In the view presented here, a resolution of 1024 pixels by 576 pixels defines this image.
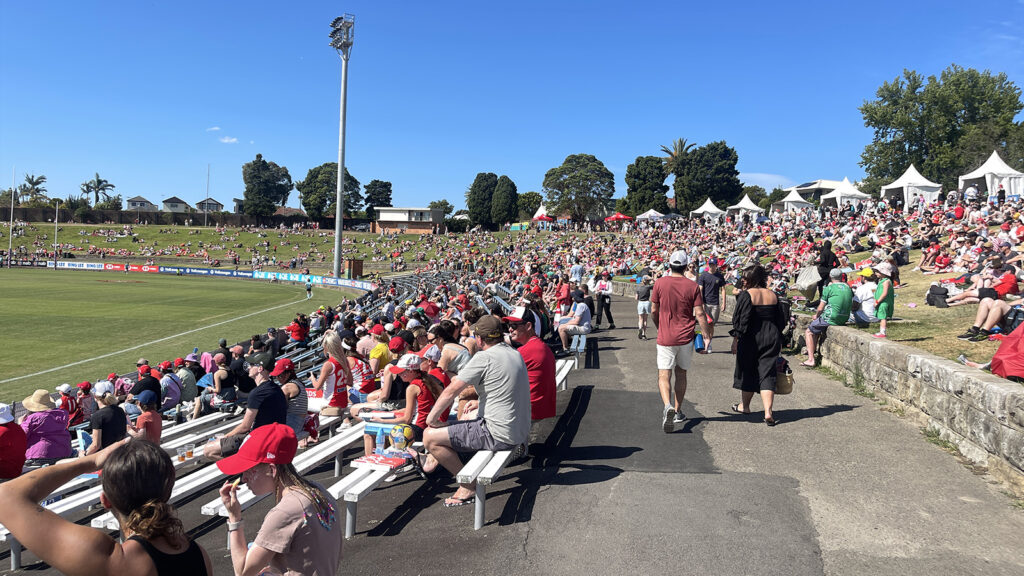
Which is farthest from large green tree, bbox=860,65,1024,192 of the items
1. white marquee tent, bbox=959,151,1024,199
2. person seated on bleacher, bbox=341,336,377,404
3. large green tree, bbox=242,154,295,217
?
large green tree, bbox=242,154,295,217

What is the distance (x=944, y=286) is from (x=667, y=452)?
861cm

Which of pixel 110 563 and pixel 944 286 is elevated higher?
pixel 944 286

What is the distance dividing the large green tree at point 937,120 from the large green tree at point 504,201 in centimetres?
5805

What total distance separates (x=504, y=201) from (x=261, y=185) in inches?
1975

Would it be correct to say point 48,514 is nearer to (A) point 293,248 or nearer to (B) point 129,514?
(B) point 129,514

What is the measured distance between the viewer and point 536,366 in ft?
19.8

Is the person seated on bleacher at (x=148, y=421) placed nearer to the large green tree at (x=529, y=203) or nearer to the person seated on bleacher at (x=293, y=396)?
the person seated on bleacher at (x=293, y=396)

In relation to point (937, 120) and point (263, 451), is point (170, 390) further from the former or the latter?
point (937, 120)

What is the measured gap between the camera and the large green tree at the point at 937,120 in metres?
58.9

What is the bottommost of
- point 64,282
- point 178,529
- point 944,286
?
point 64,282

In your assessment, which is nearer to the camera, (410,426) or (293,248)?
(410,426)

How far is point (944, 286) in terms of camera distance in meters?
11.3

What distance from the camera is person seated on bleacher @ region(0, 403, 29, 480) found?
563 cm

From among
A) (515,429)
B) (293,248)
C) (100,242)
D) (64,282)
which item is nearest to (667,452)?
(515,429)
